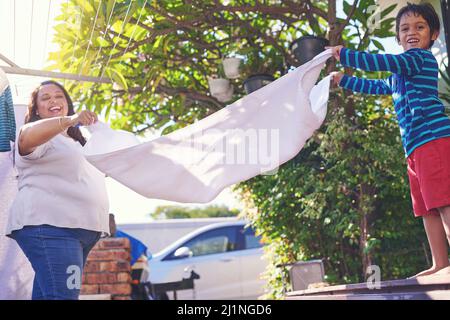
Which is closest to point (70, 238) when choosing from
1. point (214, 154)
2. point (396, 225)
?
point (214, 154)

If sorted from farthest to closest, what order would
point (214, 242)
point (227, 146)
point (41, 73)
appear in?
point (214, 242), point (41, 73), point (227, 146)

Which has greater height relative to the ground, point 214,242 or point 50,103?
point 214,242

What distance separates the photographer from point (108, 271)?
5.59 meters

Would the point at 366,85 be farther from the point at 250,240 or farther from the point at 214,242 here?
the point at 250,240

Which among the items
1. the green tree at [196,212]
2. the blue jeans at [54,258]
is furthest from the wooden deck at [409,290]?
the green tree at [196,212]

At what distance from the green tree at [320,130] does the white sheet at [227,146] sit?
66.6 inches

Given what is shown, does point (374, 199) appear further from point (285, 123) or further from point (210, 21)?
point (285, 123)

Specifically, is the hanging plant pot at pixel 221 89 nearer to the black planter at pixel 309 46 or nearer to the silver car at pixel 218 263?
the black planter at pixel 309 46

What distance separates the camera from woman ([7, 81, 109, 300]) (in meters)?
2.42

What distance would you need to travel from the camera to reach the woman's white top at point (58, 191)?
248cm

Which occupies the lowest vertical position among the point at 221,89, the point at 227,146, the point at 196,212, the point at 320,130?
the point at 227,146

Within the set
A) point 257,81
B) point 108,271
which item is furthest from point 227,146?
point 108,271

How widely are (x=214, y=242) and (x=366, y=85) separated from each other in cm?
705
